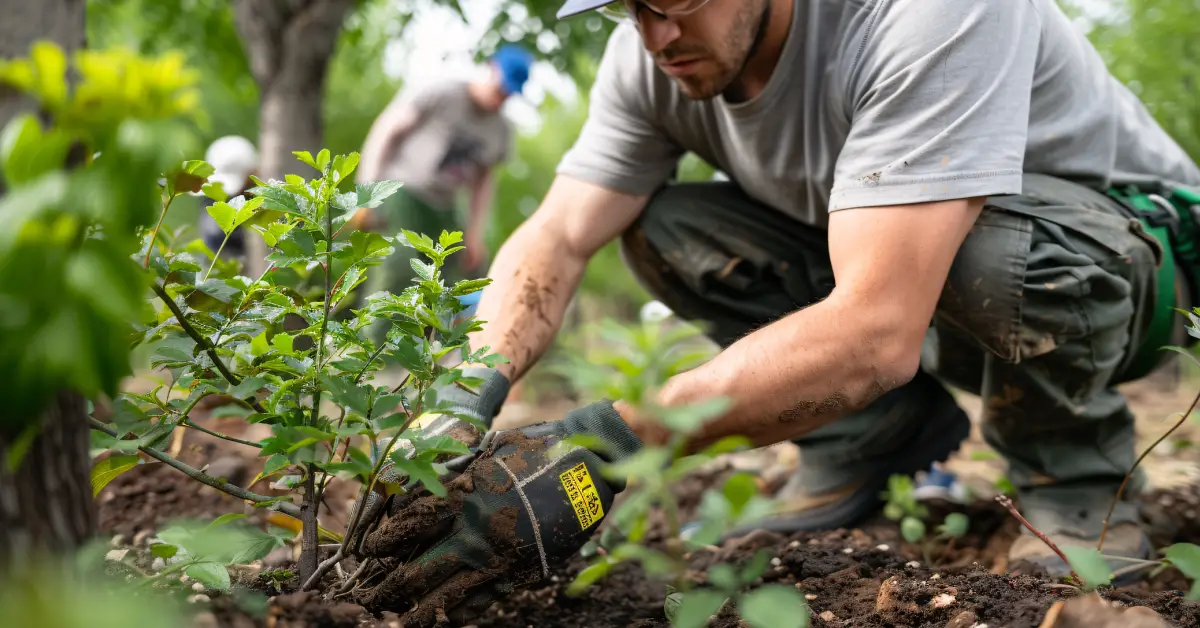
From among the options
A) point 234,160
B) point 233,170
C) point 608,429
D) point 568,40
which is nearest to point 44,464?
point 608,429

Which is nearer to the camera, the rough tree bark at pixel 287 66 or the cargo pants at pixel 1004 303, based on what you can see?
the cargo pants at pixel 1004 303

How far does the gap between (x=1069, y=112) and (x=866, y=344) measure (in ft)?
2.97

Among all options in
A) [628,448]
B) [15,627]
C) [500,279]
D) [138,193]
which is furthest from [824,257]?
[15,627]

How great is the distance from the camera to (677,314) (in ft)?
9.05

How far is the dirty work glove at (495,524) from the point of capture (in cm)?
146

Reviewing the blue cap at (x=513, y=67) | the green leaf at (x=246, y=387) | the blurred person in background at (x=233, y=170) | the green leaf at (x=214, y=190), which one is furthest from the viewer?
the blurred person in background at (x=233, y=170)

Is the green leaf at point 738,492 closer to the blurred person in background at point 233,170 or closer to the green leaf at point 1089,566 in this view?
the green leaf at point 1089,566

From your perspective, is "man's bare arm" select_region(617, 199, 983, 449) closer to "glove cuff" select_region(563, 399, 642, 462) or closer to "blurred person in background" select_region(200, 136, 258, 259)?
"glove cuff" select_region(563, 399, 642, 462)

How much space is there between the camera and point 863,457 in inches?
99.3

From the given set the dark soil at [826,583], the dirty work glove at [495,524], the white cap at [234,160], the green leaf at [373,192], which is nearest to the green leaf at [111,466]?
the dark soil at [826,583]

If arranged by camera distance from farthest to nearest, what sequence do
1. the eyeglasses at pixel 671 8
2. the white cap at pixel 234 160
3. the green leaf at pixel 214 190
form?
the white cap at pixel 234 160 < the eyeglasses at pixel 671 8 < the green leaf at pixel 214 190

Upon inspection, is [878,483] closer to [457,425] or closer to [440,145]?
[457,425]

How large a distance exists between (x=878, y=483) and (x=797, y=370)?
39.1 inches

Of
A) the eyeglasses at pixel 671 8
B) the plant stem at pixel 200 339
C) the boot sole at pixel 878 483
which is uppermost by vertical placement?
the eyeglasses at pixel 671 8
